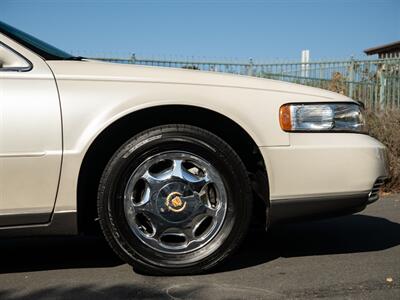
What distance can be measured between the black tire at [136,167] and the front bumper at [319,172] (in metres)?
0.19

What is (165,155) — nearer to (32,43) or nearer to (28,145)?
(28,145)

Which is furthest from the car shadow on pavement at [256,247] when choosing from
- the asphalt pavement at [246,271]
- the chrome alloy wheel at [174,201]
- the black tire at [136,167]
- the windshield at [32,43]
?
the windshield at [32,43]

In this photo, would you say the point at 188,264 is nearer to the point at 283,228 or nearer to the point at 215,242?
the point at 215,242

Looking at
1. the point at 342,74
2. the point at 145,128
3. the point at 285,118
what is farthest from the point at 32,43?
the point at 342,74

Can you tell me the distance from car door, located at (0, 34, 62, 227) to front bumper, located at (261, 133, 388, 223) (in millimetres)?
1253

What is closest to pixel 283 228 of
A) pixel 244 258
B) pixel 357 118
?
pixel 244 258

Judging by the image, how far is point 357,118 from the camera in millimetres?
3465

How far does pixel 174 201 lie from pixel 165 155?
0.28 metres

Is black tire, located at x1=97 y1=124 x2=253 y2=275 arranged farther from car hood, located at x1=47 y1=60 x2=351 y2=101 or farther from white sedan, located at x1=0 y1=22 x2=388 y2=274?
car hood, located at x1=47 y1=60 x2=351 y2=101

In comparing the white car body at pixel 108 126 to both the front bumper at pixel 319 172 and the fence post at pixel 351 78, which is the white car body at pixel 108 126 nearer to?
the front bumper at pixel 319 172

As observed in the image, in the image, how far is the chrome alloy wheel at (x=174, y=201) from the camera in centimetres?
324

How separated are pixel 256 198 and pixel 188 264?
0.65m

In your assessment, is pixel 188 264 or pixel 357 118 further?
pixel 357 118

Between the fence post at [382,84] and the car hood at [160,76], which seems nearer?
the car hood at [160,76]
